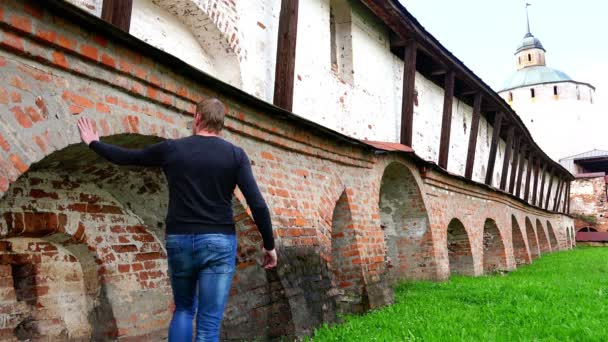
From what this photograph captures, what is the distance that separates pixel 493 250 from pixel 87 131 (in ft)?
43.8

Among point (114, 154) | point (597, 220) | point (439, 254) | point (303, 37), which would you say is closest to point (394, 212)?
point (439, 254)

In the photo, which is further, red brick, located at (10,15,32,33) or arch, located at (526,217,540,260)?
arch, located at (526,217,540,260)

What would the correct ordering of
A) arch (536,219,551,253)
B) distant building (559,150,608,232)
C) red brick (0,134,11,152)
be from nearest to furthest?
1. red brick (0,134,11,152)
2. arch (536,219,551,253)
3. distant building (559,150,608,232)

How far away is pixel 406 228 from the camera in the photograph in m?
9.91

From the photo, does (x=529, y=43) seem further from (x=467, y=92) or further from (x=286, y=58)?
(x=286, y=58)

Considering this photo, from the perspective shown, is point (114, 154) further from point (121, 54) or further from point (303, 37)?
point (303, 37)

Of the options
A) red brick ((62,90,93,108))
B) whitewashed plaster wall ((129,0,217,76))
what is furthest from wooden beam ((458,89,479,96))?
red brick ((62,90,93,108))

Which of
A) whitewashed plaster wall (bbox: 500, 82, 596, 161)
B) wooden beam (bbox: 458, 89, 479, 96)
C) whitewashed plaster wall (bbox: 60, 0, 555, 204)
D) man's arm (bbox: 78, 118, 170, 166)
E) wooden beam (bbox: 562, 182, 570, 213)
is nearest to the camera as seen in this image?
man's arm (bbox: 78, 118, 170, 166)

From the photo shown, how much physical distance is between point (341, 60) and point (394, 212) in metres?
3.08

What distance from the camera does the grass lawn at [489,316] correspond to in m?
4.58

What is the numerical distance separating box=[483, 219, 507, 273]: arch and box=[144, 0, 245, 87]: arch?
10524 mm

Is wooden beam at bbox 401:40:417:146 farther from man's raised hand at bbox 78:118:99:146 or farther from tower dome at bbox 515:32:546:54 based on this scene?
tower dome at bbox 515:32:546:54

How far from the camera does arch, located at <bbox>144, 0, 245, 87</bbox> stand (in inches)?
207

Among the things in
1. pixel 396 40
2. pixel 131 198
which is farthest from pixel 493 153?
pixel 131 198
